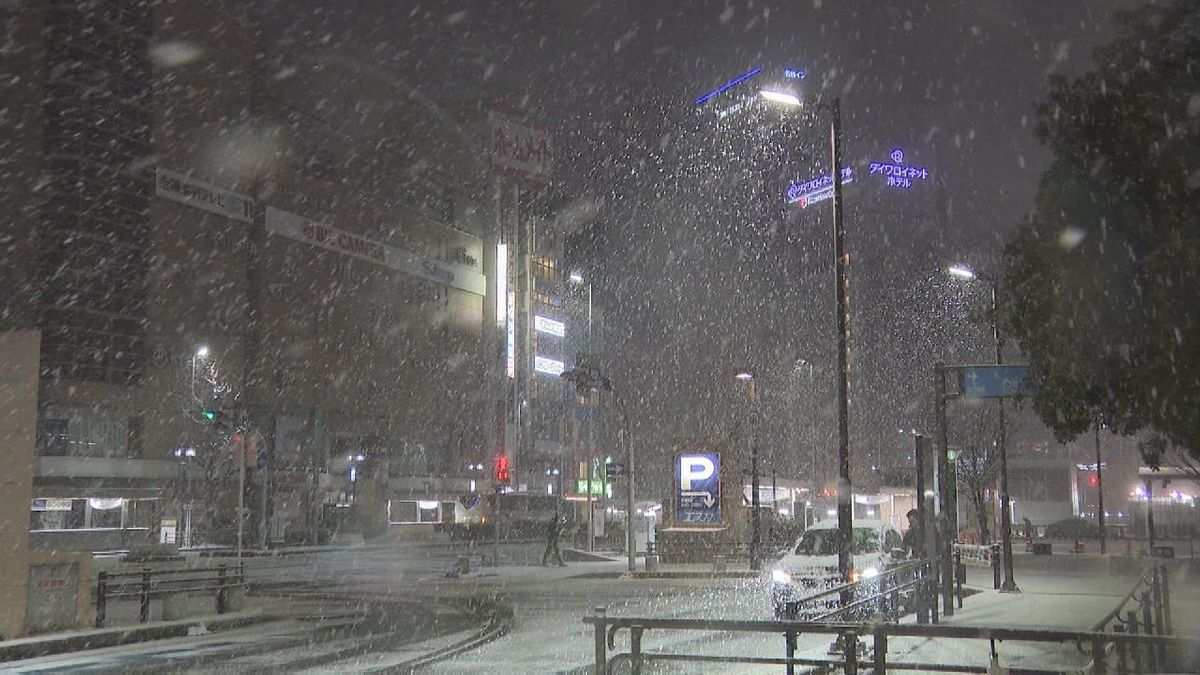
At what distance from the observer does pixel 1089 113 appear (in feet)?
42.8

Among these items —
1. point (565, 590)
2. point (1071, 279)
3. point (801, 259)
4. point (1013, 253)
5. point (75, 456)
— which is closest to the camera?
point (1071, 279)

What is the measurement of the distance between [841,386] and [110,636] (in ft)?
43.6

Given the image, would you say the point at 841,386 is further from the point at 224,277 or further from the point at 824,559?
the point at 224,277

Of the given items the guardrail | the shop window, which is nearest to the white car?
the guardrail

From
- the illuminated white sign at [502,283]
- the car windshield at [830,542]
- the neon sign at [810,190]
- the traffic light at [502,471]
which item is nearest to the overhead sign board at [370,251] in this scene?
the illuminated white sign at [502,283]

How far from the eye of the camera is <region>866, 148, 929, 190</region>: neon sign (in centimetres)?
18400

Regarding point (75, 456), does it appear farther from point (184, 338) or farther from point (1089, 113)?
point (1089, 113)

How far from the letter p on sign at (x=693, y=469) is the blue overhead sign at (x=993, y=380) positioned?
20350mm

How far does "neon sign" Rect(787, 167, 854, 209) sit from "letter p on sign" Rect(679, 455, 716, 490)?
126362 millimetres

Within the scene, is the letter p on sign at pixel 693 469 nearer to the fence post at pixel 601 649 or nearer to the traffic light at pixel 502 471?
the traffic light at pixel 502 471

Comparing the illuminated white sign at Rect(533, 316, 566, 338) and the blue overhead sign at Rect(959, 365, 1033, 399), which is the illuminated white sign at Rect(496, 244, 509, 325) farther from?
the blue overhead sign at Rect(959, 365, 1033, 399)

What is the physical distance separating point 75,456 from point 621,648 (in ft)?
185

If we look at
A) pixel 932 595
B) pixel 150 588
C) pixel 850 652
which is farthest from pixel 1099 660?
pixel 150 588

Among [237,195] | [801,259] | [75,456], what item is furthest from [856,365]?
[75,456]
